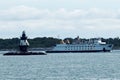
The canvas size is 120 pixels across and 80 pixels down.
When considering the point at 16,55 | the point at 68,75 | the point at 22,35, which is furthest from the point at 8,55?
the point at 68,75

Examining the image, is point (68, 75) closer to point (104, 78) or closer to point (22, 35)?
point (104, 78)

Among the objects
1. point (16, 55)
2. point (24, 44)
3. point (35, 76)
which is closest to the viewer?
point (35, 76)

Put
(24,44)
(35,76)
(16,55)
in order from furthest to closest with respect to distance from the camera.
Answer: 1. (16,55)
2. (24,44)
3. (35,76)

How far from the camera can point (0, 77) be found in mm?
71750

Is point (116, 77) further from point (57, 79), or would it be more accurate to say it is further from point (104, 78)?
point (57, 79)

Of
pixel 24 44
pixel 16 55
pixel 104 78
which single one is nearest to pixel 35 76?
pixel 104 78

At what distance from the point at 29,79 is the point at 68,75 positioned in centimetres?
713

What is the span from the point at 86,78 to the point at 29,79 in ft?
20.0

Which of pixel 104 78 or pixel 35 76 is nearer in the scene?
pixel 104 78

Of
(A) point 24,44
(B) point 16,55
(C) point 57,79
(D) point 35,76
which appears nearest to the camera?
(C) point 57,79

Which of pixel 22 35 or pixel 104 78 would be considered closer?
pixel 104 78

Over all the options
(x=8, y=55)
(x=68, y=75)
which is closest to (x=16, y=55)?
(x=8, y=55)

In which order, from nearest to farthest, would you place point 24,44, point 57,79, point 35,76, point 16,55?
point 57,79 < point 35,76 < point 24,44 < point 16,55

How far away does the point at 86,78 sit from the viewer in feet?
225
